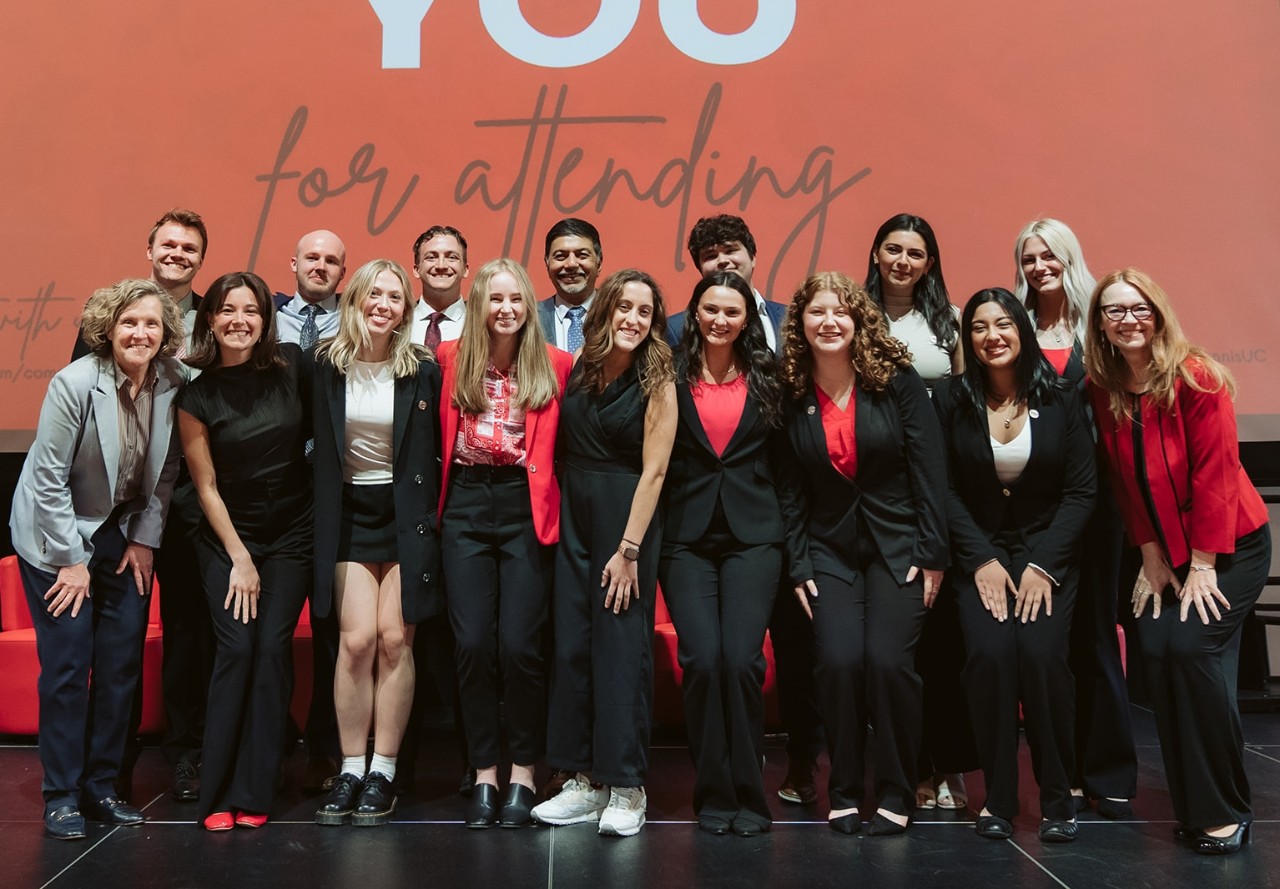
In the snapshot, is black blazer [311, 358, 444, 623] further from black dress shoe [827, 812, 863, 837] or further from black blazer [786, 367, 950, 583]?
black dress shoe [827, 812, 863, 837]

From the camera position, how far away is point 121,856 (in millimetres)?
2625

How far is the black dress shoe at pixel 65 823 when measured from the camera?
2746 mm

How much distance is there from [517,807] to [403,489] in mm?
949

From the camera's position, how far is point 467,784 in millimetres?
3176

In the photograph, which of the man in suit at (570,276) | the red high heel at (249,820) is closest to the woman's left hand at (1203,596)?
the man in suit at (570,276)

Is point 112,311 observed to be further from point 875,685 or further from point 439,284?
point 875,685

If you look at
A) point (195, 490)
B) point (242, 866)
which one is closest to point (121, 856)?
point (242, 866)

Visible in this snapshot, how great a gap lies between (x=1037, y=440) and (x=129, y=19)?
13.7 ft

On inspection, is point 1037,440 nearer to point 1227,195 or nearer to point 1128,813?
point 1128,813

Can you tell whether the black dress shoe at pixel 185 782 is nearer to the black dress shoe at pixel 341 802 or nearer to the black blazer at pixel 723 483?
the black dress shoe at pixel 341 802

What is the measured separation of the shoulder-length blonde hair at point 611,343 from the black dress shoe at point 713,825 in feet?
3.86

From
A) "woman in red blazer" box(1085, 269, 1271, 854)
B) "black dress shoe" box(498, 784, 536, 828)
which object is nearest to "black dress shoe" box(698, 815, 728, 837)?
"black dress shoe" box(498, 784, 536, 828)

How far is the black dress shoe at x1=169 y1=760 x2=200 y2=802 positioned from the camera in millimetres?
3098

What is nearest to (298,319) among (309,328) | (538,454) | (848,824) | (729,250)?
(309,328)
